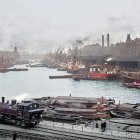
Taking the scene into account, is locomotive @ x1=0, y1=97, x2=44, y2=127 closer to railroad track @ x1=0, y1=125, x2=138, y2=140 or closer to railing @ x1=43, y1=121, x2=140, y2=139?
railroad track @ x1=0, y1=125, x2=138, y2=140

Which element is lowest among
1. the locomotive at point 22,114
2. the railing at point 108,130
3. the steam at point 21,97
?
the steam at point 21,97

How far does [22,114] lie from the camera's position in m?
34.4

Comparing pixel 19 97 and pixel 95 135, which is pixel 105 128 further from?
pixel 19 97

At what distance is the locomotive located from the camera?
33.8 metres

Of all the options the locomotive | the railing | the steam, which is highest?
the locomotive

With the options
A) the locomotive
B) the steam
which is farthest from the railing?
the steam

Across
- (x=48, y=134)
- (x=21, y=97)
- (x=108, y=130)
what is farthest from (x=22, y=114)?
(x=21, y=97)

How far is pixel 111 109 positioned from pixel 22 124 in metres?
18.8

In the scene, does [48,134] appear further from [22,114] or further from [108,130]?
[108,130]

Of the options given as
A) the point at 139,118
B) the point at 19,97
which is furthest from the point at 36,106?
the point at 19,97

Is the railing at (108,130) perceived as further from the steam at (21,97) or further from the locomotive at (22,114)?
the steam at (21,97)

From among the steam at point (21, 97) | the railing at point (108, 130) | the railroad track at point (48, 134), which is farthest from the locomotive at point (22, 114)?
the steam at point (21, 97)

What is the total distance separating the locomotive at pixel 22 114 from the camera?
33812mm

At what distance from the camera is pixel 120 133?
3038cm
